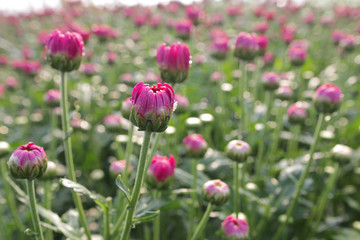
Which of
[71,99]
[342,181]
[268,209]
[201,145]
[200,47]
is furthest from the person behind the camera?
[200,47]

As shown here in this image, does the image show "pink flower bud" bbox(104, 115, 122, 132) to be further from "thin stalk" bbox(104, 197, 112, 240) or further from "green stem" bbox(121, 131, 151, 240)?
"green stem" bbox(121, 131, 151, 240)

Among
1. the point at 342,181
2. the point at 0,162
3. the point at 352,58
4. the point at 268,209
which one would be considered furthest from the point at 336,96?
the point at 352,58

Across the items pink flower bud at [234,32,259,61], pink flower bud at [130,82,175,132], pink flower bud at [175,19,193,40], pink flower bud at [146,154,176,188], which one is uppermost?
pink flower bud at [175,19,193,40]

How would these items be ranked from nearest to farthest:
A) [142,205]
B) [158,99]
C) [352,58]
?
[158,99] < [142,205] < [352,58]

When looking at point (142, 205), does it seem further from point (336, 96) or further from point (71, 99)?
point (71, 99)

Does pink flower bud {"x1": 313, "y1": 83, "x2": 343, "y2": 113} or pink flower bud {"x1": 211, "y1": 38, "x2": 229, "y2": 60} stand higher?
pink flower bud {"x1": 211, "y1": 38, "x2": 229, "y2": 60}

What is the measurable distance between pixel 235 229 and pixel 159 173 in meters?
0.33

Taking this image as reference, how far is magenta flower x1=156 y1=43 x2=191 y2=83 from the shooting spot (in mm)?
1172

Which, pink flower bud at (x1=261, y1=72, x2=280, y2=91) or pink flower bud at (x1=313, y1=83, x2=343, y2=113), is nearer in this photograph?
pink flower bud at (x1=313, y1=83, x2=343, y2=113)

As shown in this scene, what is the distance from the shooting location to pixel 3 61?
12.0 ft

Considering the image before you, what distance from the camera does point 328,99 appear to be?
147cm

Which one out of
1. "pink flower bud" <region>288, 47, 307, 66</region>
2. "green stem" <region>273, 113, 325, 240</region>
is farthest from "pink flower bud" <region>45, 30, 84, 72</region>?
"pink flower bud" <region>288, 47, 307, 66</region>

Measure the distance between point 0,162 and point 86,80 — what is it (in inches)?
64.4

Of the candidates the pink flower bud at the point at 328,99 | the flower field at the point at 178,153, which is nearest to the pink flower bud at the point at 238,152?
the flower field at the point at 178,153
